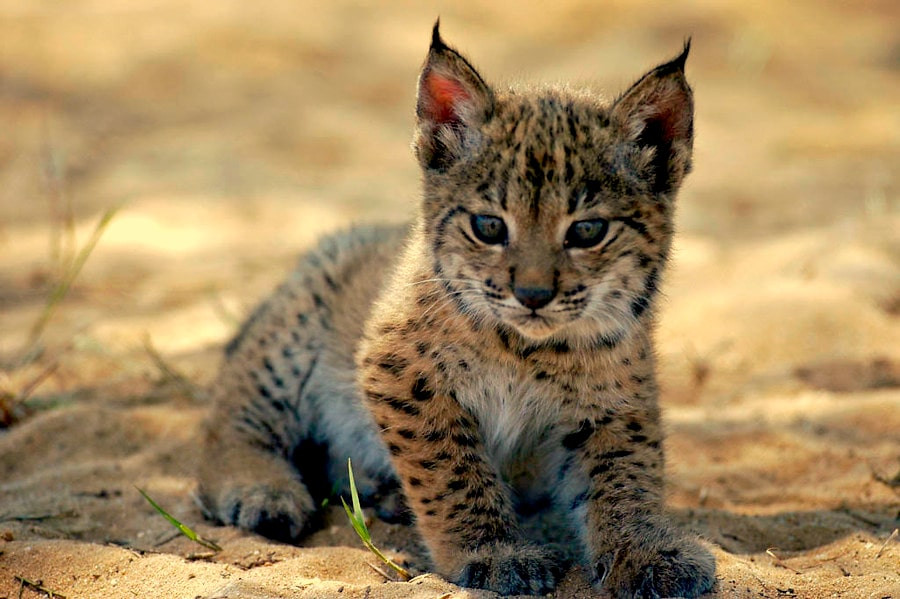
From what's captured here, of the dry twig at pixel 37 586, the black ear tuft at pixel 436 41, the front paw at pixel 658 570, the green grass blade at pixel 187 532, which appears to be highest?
the black ear tuft at pixel 436 41

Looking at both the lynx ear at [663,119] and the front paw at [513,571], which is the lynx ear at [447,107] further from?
the front paw at [513,571]

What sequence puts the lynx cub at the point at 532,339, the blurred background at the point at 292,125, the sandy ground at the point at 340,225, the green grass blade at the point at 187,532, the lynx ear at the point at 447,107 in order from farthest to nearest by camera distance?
the blurred background at the point at 292,125 < the sandy ground at the point at 340,225 < the lynx ear at the point at 447,107 < the green grass blade at the point at 187,532 < the lynx cub at the point at 532,339

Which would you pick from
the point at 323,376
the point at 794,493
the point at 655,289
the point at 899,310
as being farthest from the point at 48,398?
the point at 899,310

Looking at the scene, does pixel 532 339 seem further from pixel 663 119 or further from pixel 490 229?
pixel 663 119

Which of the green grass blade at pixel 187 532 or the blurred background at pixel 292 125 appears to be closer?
the green grass blade at pixel 187 532

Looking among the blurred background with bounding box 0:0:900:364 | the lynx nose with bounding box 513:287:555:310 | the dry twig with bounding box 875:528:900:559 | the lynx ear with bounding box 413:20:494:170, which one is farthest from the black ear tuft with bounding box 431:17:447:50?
the dry twig with bounding box 875:528:900:559

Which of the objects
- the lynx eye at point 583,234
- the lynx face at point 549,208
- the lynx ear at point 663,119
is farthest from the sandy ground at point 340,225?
the lynx ear at point 663,119
